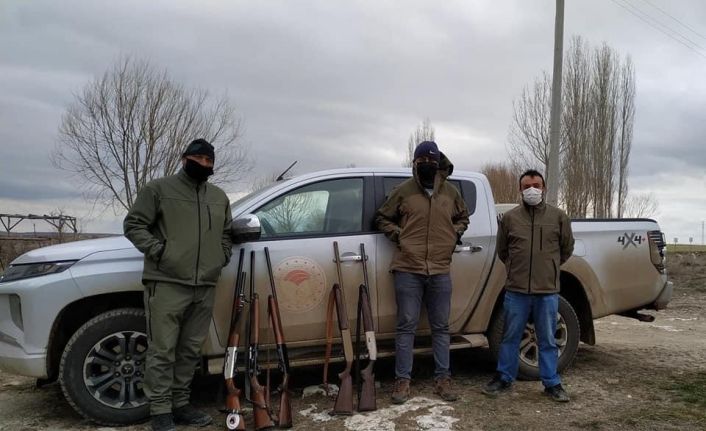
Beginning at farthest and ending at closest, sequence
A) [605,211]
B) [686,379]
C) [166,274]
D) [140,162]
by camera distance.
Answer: [605,211] → [140,162] → [686,379] → [166,274]

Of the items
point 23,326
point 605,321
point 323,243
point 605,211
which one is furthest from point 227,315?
point 605,211

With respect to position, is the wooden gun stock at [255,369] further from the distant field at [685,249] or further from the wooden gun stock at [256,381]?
the distant field at [685,249]

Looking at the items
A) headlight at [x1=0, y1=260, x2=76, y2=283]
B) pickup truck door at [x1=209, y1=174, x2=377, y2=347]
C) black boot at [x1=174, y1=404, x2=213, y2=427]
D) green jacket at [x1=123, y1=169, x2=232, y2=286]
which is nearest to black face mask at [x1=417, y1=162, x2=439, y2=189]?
pickup truck door at [x1=209, y1=174, x2=377, y2=347]

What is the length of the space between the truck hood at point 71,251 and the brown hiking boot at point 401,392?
7.33 feet

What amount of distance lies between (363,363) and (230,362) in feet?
3.59

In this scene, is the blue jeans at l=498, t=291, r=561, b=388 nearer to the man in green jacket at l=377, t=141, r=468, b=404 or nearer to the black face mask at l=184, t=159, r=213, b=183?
the man in green jacket at l=377, t=141, r=468, b=404

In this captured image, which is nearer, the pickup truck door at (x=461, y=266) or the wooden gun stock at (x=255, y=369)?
the wooden gun stock at (x=255, y=369)

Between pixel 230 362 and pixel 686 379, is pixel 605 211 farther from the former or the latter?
pixel 230 362

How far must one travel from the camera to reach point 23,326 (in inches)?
152

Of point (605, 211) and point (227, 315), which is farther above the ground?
point (605, 211)

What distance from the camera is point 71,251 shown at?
158 inches

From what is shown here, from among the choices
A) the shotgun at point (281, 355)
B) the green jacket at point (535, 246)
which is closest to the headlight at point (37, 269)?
the shotgun at point (281, 355)

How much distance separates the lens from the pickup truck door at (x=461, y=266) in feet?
14.8

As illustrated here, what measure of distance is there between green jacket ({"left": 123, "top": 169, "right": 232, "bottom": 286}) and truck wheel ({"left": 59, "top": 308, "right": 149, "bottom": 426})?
477 mm
